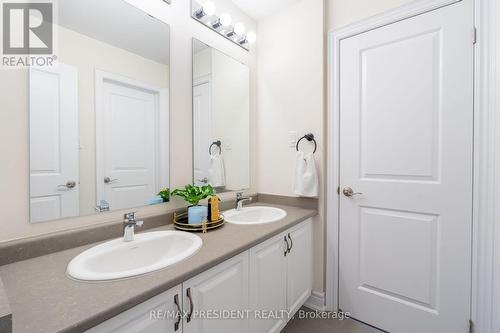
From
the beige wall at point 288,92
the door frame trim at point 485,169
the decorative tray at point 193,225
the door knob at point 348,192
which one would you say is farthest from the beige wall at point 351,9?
the decorative tray at point 193,225

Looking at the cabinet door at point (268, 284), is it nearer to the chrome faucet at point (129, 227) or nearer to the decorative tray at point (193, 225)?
the decorative tray at point (193, 225)

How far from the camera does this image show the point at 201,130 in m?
1.60

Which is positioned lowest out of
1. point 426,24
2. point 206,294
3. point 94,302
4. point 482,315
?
point 482,315

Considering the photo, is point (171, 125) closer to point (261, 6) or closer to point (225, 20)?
point (225, 20)

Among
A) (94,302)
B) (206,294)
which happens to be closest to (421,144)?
(206,294)

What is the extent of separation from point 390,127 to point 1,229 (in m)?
2.05

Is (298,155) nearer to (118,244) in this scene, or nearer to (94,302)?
(118,244)

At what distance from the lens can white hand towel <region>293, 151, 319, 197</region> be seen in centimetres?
173

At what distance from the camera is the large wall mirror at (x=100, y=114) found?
3.17ft

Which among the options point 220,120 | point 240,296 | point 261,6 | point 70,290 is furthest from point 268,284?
point 261,6

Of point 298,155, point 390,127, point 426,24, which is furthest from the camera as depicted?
point 298,155

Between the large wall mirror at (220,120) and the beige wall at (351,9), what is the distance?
2.51 feet

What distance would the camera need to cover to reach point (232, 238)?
115 cm

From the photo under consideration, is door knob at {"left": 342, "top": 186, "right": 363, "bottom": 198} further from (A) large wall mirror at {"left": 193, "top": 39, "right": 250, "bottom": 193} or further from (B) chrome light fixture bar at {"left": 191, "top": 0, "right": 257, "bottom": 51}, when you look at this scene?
(B) chrome light fixture bar at {"left": 191, "top": 0, "right": 257, "bottom": 51}
